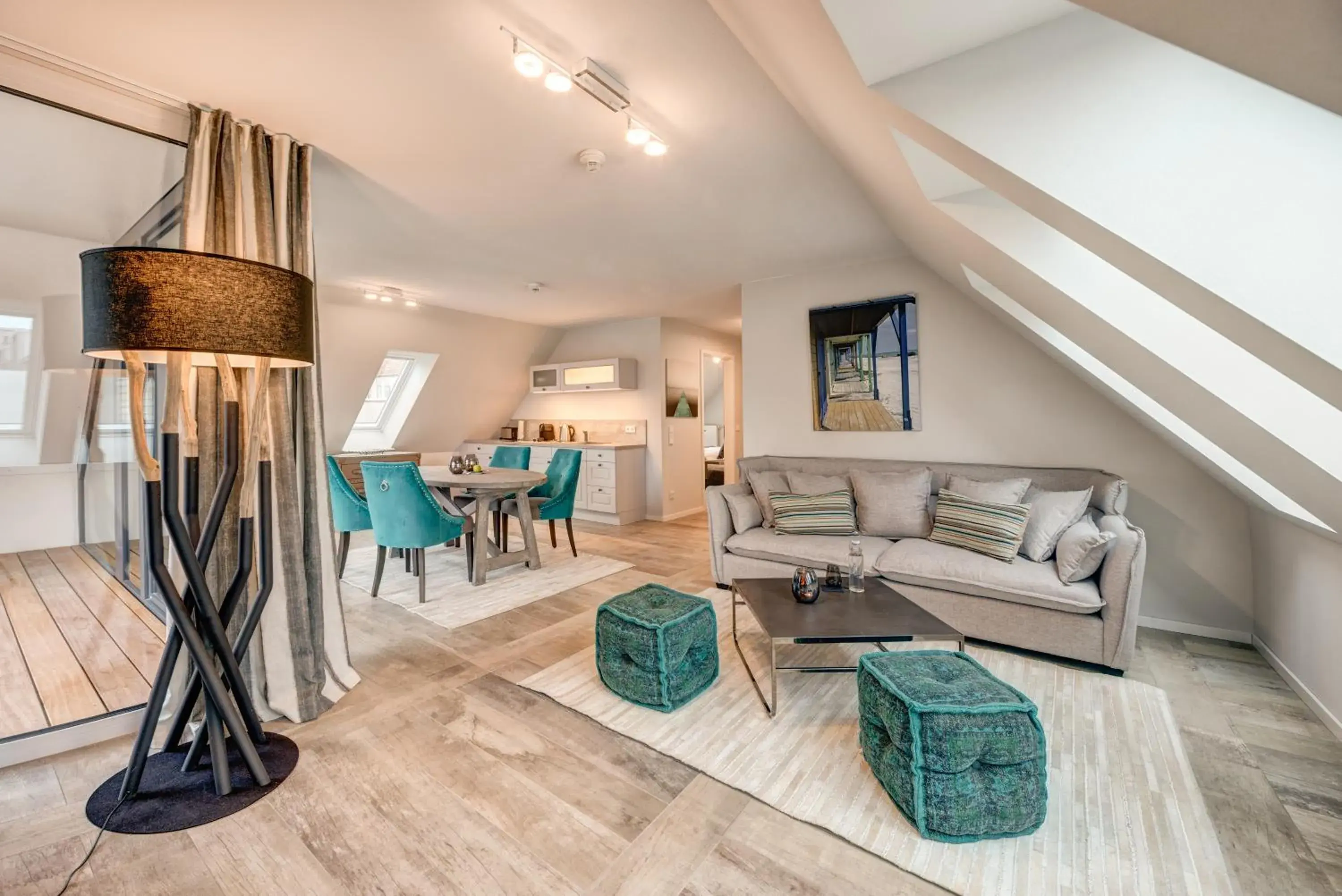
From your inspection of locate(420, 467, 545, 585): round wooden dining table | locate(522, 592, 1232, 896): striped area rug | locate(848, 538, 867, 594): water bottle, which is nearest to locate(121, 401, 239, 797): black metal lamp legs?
locate(522, 592, 1232, 896): striped area rug

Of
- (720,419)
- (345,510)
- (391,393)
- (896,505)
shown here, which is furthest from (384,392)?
(896,505)

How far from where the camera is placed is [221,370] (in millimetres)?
1826

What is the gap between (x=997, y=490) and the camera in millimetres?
3162

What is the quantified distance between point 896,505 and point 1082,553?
108 centimetres

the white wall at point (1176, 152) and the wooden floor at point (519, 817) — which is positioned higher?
the white wall at point (1176, 152)

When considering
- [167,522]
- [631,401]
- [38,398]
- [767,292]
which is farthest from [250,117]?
[631,401]

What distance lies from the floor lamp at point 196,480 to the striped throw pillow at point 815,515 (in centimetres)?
282

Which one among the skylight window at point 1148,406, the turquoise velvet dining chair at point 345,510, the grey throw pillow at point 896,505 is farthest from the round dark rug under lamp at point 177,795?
the skylight window at point 1148,406

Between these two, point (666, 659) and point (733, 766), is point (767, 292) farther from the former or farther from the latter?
point (733, 766)

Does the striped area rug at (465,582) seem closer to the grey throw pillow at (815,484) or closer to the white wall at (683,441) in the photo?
the grey throw pillow at (815,484)

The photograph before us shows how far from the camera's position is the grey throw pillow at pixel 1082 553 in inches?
98.1

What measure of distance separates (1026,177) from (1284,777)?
7.41 ft

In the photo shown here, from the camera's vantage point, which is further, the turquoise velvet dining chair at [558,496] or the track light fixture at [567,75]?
the turquoise velvet dining chair at [558,496]

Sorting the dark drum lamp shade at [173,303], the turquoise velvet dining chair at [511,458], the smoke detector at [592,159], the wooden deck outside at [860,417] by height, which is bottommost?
the turquoise velvet dining chair at [511,458]
